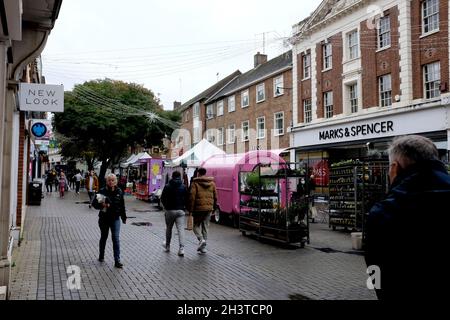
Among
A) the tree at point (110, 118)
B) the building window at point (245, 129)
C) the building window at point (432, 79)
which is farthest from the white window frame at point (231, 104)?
the building window at point (432, 79)

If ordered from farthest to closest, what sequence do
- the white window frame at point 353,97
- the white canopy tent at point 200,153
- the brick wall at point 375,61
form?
the white window frame at point 353,97, the brick wall at point 375,61, the white canopy tent at point 200,153

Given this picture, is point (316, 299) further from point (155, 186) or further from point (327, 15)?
point (327, 15)

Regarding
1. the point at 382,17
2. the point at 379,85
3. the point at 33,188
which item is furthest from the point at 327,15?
the point at 33,188

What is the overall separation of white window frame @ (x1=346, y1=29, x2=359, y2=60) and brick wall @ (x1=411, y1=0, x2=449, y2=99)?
3.71 m

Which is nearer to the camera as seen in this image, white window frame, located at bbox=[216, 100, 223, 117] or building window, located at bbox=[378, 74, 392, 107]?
building window, located at bbox=[378, 74, 392, 107]

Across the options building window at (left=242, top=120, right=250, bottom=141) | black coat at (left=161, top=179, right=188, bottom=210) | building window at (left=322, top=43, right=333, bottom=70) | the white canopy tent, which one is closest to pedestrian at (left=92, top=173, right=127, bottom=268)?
black coat at (left=161, top=179, right=188, bottom=210)

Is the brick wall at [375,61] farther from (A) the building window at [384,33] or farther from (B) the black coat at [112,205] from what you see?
(B) the black coat at [112,205]

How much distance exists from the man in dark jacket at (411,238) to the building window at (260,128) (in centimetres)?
3018

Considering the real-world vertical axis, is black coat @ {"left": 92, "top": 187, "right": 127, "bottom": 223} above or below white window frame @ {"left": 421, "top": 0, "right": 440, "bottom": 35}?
below

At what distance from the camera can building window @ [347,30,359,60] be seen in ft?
78.3

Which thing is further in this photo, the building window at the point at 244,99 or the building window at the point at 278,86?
the building window at the point at 244,99

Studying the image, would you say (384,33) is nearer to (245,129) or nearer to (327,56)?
(327,56)

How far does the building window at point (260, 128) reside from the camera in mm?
32438

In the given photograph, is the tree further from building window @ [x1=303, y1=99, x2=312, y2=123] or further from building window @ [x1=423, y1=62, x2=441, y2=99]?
building window @ [x1=423, y1=62, x2=441, y2=99]
